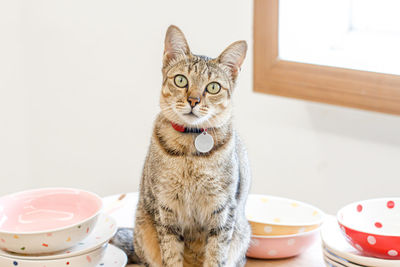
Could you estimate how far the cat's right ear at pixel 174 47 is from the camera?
1226mm

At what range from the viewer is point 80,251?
1161mm

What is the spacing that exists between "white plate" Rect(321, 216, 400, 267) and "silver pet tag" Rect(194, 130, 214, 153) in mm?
312

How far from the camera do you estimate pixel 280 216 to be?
1.47 m

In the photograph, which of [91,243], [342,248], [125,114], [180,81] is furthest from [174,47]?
[125,114]

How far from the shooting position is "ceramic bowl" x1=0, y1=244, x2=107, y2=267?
44.7 inches

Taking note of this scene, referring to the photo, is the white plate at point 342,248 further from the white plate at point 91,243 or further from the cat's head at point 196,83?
the white plate at point 91,243

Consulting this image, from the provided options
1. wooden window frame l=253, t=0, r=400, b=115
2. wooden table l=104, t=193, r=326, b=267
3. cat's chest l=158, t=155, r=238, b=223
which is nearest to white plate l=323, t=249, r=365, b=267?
wooden table l=104, t=193, r=326, b=267

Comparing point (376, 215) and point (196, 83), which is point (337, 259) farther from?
point (196, 83)

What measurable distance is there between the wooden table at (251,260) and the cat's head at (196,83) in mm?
352

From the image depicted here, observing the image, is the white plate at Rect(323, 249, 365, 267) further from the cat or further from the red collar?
the red collar

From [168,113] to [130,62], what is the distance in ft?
4.40

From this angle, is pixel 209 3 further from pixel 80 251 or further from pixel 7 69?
pixel 80 251

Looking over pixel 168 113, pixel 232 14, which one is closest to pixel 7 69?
pixel 232 14

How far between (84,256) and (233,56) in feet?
1.70
